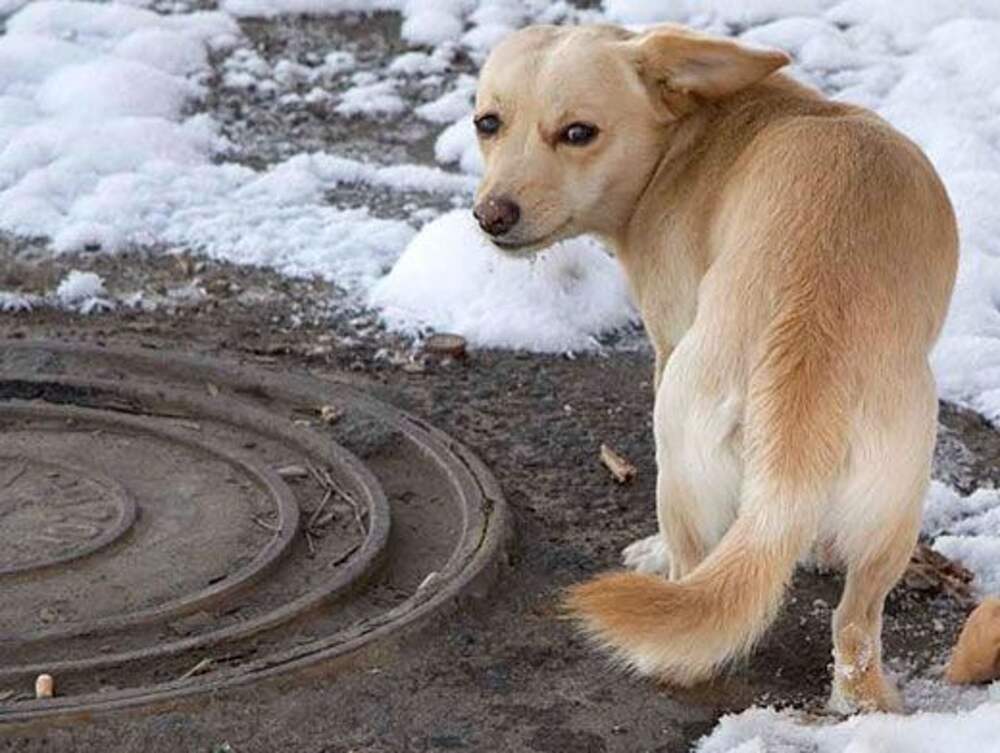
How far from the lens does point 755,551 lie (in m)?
2.97

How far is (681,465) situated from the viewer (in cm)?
323

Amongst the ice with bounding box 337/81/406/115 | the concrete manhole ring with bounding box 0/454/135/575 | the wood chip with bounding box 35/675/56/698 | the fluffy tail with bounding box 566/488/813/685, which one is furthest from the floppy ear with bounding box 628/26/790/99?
the ice with bounding box 337/81/406/115

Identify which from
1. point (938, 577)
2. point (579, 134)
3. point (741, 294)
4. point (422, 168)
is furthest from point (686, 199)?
point (422, 168)

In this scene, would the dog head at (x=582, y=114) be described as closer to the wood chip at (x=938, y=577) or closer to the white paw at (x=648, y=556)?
the white paw at (x=648, y=556)

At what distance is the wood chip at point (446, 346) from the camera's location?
4.80 m

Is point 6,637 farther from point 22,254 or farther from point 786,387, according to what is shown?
point 22,254

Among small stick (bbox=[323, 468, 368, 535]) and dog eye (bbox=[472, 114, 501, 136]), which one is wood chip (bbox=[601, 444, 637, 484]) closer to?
small stick (bbox=[323, 468, 368, 535])

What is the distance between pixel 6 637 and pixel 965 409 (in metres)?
2.45

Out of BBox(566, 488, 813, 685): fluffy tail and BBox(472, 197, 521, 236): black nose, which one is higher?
BBox(472, 197, 521, 236): black nose

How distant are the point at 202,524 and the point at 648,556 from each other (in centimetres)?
90

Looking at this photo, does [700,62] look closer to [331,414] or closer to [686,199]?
[686,199]

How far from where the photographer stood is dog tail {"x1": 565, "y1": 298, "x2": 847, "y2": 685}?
2.82 m

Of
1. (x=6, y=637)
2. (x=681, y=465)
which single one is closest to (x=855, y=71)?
(x=681, y=465)

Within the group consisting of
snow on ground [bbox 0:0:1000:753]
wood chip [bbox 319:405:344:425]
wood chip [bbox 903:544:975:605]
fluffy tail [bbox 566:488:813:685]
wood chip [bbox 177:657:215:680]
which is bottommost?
snow on ground [bbox 0:0:1000:753]
